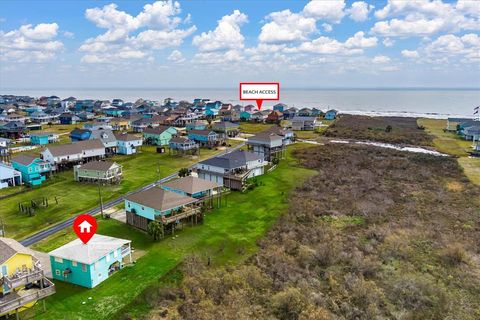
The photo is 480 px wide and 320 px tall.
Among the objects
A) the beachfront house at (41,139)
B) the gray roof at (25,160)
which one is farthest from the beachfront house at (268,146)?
the beachfront house at (41,139)

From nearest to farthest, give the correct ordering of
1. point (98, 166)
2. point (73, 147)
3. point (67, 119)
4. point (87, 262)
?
point (87, 262) < point (98, 166) < point (73, 147) < point (67, 119)

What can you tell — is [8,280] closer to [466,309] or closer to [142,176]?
[466,309]

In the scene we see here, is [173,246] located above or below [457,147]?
below

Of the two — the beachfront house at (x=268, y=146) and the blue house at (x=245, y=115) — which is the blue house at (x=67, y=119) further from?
the beachfront house at (x=268, y=146)

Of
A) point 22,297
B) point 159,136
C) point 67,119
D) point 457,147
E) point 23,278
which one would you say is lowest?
point 22,297

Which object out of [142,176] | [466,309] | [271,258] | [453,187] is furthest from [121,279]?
[453,187]

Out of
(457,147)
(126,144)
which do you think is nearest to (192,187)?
(126,144)

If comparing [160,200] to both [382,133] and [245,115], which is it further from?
[245,115]

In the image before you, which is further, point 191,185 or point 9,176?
point 9,176
